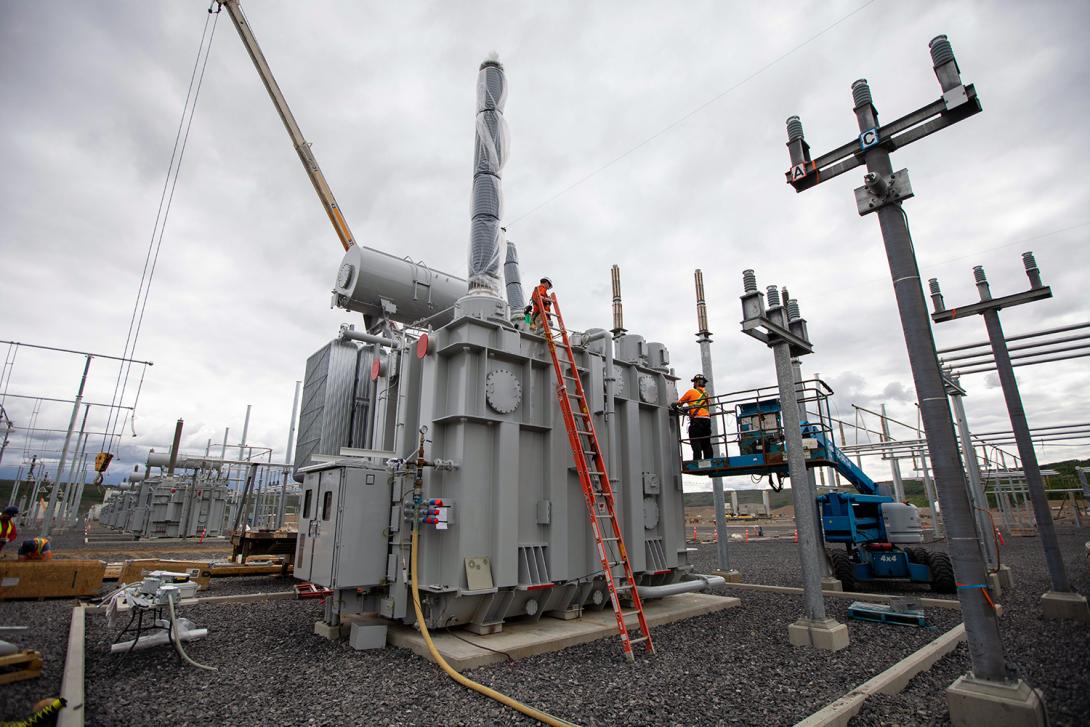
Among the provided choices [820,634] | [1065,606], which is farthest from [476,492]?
[1065,606]

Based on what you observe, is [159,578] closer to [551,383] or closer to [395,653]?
[395,653]

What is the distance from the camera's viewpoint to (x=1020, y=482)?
2925cm

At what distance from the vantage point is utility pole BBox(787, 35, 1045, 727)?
175 inches

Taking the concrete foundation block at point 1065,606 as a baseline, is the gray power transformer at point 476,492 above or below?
above

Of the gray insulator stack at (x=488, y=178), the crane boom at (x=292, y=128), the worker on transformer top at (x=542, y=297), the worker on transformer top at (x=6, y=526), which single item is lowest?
the worker on transformer top at (x=6, y=526)

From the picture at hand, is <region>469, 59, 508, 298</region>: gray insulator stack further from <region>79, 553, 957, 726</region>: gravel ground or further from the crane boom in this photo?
the crane boom

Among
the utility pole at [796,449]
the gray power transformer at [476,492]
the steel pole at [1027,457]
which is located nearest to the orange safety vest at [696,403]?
the gray power transformer at [476,492]

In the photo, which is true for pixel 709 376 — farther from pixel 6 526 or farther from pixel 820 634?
pixel 6 526

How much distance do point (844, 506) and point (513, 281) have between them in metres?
11.3

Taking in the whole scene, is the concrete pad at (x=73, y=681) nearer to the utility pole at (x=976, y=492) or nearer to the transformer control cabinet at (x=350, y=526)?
the transformer control cabinet at (x=350, y=526)

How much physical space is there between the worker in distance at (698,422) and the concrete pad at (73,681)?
10264 millimetres

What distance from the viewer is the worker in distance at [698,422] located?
1163 cm

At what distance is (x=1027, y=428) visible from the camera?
8992 millimetres

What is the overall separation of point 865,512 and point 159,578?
14.6m
